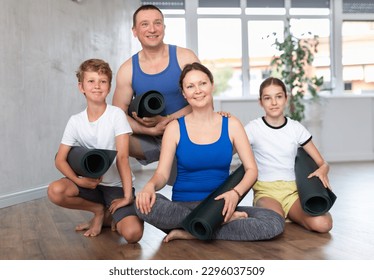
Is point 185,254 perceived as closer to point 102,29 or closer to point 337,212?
point 337,212

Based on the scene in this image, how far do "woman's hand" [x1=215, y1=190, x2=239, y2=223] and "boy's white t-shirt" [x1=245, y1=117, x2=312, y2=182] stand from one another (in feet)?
1.76

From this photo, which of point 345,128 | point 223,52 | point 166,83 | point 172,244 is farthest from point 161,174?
point 345,128

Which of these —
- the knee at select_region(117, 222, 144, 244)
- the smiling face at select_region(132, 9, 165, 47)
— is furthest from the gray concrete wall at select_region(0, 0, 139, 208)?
the knee at select_region(117, 222, 144, 244)

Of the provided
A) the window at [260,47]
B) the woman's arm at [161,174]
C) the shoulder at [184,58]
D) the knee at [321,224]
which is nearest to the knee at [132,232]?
the woman's arm at [161,174]

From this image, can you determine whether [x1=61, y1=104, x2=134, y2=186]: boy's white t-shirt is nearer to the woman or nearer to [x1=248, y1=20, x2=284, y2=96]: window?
the woman

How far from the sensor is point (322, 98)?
22.2 feet

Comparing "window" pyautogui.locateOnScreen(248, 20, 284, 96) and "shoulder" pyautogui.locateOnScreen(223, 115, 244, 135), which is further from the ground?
"window" pyautogui.locateOnScreen(248, 20, 284, 96)

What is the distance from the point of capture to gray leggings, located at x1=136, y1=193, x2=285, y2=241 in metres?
2.26

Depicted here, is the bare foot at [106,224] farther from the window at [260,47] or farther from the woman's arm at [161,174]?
the window at [260,47]

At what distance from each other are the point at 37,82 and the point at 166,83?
172 cm

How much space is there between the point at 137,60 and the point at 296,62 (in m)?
3.86

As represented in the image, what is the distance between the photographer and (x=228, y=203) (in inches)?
Answer: 85.7

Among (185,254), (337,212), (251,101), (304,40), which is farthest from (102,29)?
(185,254)
